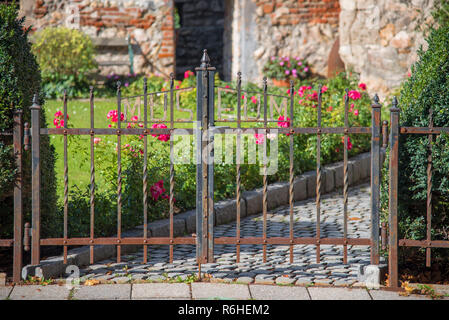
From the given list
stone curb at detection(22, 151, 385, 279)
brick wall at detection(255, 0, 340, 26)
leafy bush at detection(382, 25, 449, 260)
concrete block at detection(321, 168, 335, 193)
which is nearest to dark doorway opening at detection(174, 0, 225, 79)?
brick wall at detection(255, 0, 340, 26)

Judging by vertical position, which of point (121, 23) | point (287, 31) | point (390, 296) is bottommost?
point (390, 296)

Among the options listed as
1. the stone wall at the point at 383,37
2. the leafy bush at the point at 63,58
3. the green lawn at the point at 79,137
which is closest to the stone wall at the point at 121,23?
the leafy bush at the point at 63,58

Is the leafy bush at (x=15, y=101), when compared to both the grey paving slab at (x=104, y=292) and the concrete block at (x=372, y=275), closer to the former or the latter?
the grey paving slab at (x=104, y=292)

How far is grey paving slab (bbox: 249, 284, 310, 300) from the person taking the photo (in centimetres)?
375

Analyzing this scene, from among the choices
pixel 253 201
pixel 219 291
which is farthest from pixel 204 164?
pixel 253 201

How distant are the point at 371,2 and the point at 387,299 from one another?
6351 millimetres

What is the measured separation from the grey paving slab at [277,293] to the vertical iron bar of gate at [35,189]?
132 centimetres

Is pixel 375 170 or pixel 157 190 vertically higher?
pixel 375 170

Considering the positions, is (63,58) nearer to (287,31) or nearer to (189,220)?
(287,31)

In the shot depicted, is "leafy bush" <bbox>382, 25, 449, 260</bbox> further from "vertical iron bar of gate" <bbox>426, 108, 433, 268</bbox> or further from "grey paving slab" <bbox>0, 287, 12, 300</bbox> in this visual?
"grey paving slab" <bbox>0, 287, 12, 300</bbox>

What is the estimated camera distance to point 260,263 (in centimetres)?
450

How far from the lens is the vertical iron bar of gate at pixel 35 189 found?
401 centimetres

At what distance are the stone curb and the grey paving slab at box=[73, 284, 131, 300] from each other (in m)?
0.35

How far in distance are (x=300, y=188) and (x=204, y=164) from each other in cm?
246
